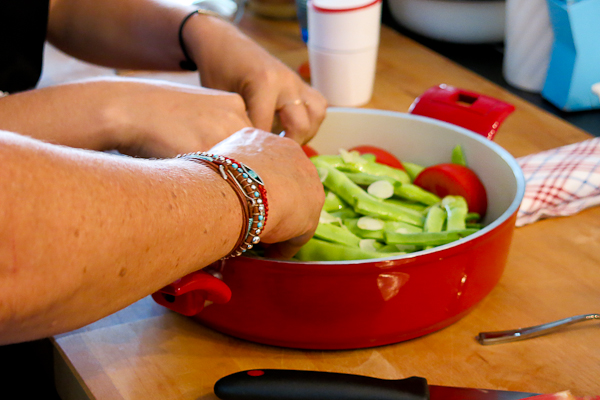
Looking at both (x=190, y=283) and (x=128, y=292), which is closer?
(x=128, y=292)

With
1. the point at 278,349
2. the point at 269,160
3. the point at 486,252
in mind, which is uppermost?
the point at 269,160

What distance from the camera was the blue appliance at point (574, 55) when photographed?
127 centimetres

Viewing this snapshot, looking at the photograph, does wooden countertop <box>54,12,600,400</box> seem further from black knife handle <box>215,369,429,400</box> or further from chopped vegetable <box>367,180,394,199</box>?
chopped vegetable <box>367,180,394,199</box>

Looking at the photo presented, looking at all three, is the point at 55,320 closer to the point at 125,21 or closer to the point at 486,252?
the point at 486,252

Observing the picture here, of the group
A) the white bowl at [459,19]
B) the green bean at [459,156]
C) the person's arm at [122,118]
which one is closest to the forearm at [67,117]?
the person's arm at [122,118]

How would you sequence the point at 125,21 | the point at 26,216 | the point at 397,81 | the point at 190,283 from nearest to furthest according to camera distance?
1. the point at 26,216
2. the point at 190,283
3. the point at 125,21
4. the point at 397,81

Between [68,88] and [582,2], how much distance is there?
1.06 meters

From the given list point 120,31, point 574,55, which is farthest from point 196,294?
point 574,55

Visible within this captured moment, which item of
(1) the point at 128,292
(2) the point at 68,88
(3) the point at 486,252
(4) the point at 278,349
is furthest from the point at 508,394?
(2) the point at 68,88

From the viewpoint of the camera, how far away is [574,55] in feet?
4.31

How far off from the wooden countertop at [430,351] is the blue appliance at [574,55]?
1.70ft

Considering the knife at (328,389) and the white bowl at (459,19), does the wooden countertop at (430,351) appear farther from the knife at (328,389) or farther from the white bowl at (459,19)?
the white bowl at (459,19)

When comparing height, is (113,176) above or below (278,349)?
above

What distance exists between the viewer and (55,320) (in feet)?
1.52
